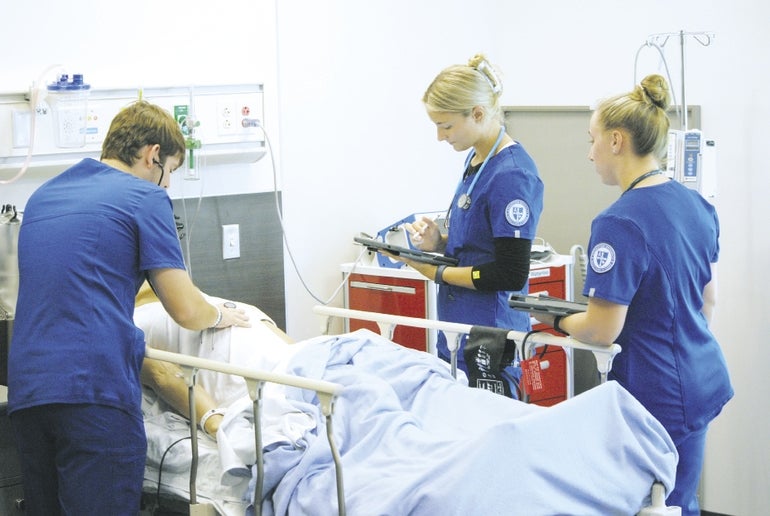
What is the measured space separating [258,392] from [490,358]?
0.70 m

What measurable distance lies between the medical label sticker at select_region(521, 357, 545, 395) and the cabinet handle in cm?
125

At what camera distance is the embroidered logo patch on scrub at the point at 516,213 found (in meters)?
2.87

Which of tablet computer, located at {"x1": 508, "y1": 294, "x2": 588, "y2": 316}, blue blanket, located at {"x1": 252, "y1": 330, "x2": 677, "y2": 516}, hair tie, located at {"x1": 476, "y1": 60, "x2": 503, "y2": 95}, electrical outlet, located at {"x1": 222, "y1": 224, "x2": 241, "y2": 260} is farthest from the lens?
electrical outlet, located at {"x1": 222, "y1": 224, "x2": 241, "y2": 260}

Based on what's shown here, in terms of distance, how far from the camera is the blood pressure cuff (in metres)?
2.72

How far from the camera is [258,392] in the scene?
92.4 inches

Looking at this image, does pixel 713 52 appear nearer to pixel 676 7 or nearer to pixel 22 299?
pixel 676 7

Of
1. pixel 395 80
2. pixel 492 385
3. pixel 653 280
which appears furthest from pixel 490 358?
pixel 395 80

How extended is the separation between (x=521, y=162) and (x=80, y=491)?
4.82 feet

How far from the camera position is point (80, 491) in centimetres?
243

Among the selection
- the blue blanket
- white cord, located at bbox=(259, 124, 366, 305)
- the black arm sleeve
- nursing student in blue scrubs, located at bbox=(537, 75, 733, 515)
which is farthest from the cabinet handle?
nursing student in blue scrubs, located at bbox=(537, 75, 733, 515)

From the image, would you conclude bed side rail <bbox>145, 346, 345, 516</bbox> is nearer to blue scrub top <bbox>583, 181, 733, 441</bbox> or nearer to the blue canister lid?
blue scrub top <bbox>583, 181, 733, 441</bbox>

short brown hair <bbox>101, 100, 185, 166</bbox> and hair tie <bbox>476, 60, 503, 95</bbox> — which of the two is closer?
short brown hair <bbox>101, 100, 185, 166</bbox>

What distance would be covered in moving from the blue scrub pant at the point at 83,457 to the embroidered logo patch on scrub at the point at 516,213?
113 centimetres

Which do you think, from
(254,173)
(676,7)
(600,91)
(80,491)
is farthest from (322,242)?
(80,491)
